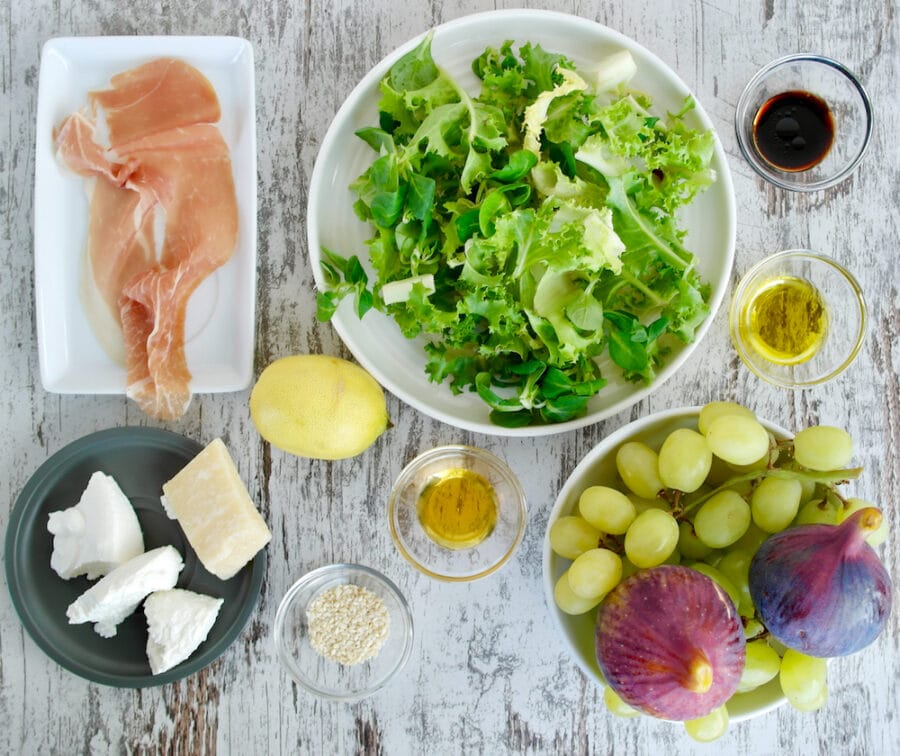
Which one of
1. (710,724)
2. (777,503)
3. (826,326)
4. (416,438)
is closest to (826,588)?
(777,503)

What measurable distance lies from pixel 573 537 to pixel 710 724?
0.23m

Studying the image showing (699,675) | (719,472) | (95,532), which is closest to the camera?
(699,675)

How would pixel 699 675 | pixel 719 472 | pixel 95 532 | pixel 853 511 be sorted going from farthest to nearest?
1. pixel 95 532
2. pixel 719 472
3. pixel 853 511
4. pixel 699 675

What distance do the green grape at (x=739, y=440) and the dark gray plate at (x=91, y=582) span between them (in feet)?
1.83

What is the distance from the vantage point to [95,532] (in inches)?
41.8

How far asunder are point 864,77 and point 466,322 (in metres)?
0.63

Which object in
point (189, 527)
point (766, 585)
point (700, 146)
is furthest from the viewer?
point (189, 527)

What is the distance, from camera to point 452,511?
1.09 metres

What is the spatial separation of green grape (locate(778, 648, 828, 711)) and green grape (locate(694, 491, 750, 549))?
0.13 meters

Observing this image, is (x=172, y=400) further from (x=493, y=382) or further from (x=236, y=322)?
(x=493, y=382)

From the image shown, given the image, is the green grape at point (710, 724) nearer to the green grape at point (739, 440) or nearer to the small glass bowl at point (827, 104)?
the green grape at point (739, 440)

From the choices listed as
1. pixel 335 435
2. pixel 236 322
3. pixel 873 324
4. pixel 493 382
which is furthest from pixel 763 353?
pixel 236 322

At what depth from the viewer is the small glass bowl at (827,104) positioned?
43.1 inches

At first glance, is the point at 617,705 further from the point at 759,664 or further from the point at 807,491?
the point at 807,491
